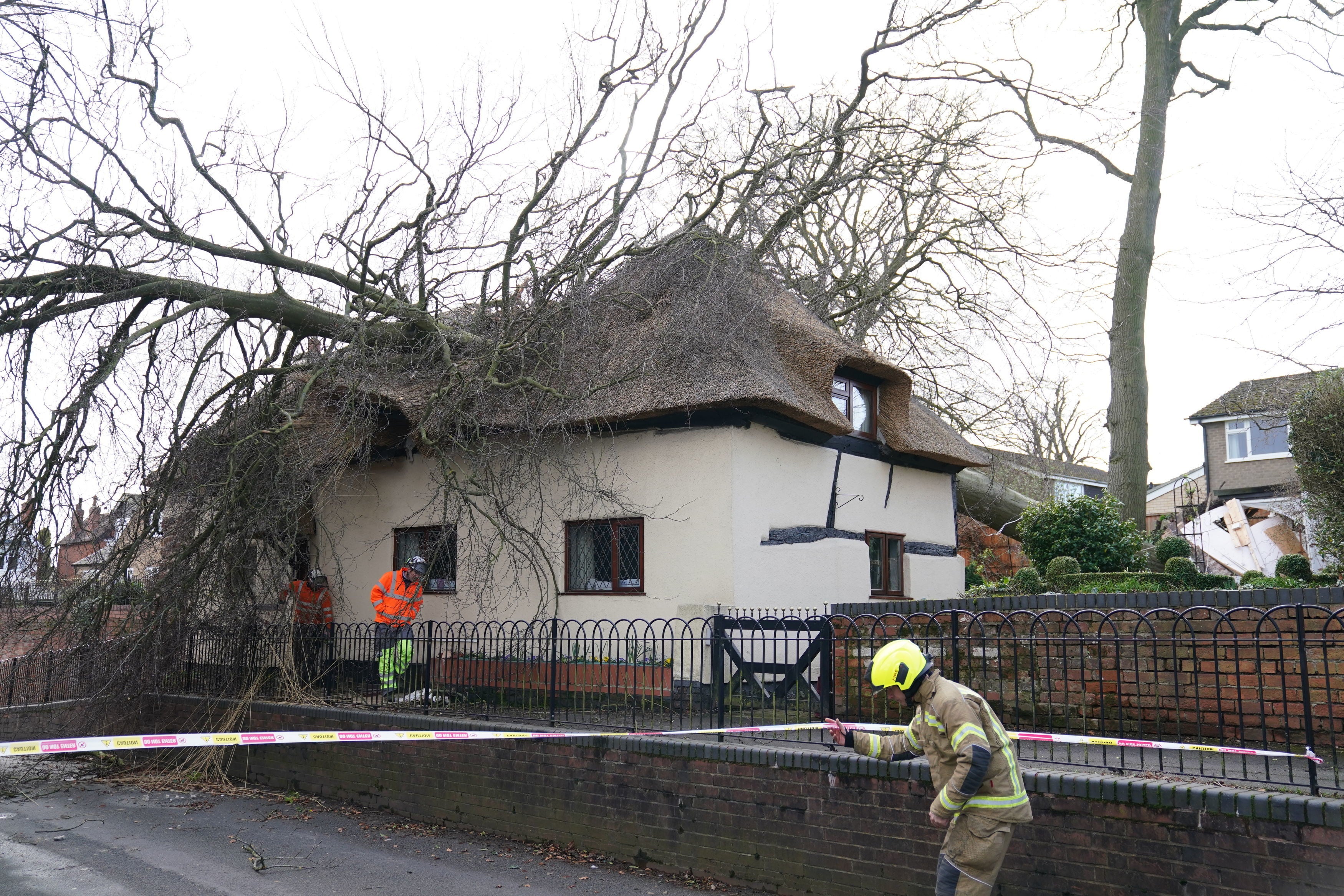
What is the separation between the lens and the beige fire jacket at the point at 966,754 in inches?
181

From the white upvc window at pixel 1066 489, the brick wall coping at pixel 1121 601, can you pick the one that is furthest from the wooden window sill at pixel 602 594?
the white upvc window at pixel 1066 489

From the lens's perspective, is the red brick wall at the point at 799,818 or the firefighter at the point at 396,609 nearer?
the red brick wall at the point at 799,818

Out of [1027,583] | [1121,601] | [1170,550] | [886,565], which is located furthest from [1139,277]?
[1121,601]

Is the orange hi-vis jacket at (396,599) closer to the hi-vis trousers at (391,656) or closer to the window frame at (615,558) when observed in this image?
the hi-vis trousers at (391,656)

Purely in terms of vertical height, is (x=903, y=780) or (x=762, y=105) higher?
(x=762, y=105)

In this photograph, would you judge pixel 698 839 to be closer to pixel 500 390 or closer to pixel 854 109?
pixel 500 390

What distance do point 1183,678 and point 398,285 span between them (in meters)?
9.57

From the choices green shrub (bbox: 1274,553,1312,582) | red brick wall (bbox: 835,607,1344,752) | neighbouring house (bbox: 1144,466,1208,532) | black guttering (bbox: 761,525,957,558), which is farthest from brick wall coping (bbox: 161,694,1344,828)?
neighbouring house (bbox: 1144,466,1208,532)

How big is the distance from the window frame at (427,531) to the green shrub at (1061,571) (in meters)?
8.45

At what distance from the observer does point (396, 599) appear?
11.5 meters

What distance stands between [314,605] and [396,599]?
2.67 metres

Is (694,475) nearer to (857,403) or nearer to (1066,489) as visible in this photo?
(857,403)

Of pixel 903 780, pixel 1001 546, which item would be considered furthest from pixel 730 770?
pixel 1001 546

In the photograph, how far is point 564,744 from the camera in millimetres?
7984
